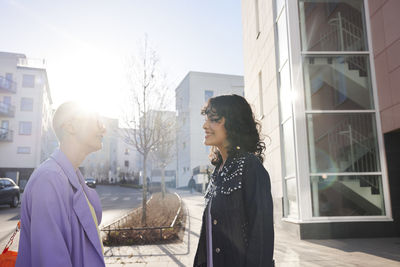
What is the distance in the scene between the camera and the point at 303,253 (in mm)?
6602

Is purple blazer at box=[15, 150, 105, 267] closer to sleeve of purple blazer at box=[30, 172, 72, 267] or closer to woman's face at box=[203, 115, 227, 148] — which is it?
sleeve of purple blazer at box=[30, 172, 72, 267]

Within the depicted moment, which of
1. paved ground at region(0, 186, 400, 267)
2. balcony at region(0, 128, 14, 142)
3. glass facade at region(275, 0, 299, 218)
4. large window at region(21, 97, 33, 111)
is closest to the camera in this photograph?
paved ground at region(0, 186, 400, 267)

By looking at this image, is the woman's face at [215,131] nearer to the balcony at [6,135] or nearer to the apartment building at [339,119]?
the apartment building at [339,119]

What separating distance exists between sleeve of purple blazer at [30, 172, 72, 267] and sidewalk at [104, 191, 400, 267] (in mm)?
4483

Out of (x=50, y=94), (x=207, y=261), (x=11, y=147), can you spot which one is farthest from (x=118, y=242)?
(x=50, y=94)

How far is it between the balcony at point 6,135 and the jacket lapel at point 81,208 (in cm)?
4418

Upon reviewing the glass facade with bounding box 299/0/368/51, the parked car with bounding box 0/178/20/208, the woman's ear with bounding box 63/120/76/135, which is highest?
the glass facade with bounding box 299/0/368/51

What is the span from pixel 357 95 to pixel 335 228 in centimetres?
418

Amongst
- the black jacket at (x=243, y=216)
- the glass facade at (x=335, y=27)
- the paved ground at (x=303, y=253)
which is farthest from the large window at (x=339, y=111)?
the black jacket at (x=243, y=216)

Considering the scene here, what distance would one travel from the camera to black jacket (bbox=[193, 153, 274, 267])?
6.33 ft

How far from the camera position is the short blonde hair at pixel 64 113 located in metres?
2.10

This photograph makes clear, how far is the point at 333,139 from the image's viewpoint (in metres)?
9.55

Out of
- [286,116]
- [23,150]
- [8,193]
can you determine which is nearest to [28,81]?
[23,150]

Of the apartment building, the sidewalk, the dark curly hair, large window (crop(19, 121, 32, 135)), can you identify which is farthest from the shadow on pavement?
large window (crop(19, 121, 32, 135))
